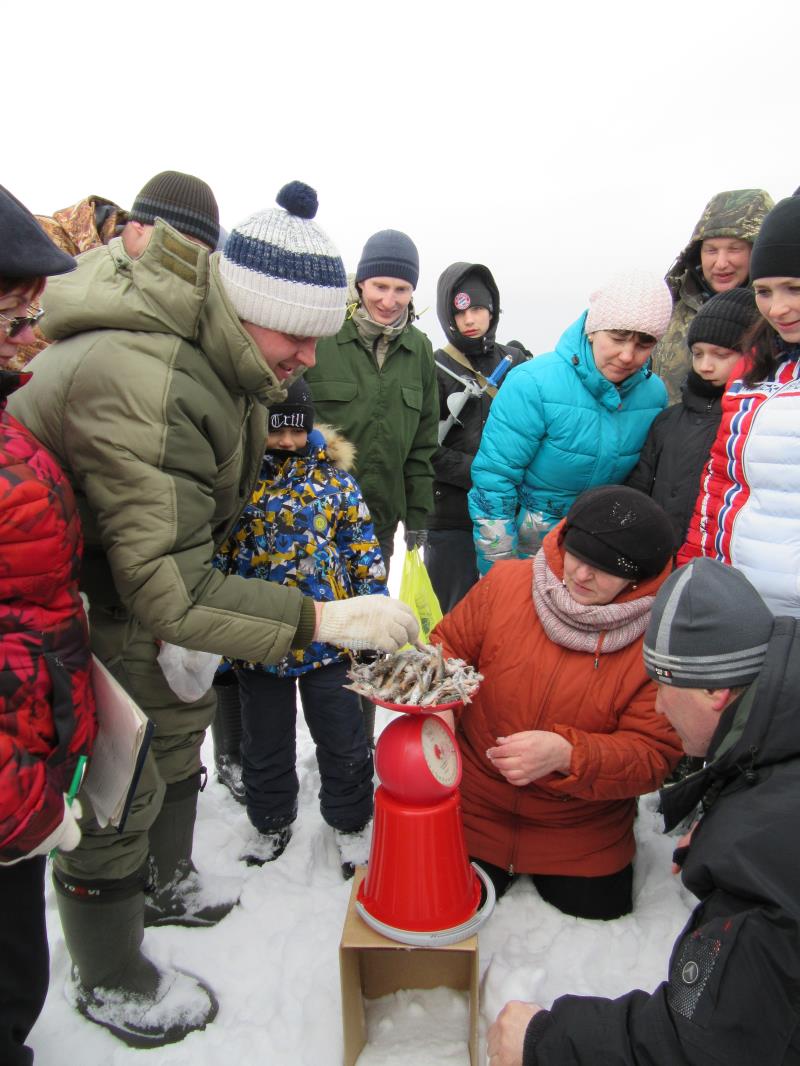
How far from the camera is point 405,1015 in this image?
6.38 feet

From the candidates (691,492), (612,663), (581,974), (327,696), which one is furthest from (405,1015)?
(691,492)

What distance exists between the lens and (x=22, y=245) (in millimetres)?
1168

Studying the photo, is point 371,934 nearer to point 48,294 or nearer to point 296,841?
point 296,841

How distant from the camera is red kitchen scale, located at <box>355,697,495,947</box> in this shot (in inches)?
72.6

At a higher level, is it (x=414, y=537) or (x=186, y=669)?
(x=186, y=669)

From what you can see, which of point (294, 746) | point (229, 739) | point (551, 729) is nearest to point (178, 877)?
point (294, 746)

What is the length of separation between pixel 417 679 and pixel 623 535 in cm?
71

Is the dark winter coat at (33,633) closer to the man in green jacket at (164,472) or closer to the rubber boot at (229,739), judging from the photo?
the man in green jacket at (164,472)

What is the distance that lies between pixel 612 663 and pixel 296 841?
4.39ft

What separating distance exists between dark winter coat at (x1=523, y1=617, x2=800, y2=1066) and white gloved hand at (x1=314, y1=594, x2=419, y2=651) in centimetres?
79

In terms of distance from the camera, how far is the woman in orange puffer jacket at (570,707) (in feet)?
6.77

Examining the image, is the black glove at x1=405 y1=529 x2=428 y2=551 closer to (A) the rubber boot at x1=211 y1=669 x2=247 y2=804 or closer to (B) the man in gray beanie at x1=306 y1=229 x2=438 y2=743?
(B) the man in gray beanie at x1=306 y1=229 x2=438 y2=743

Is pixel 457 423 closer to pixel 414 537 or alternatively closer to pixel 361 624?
pixel 414 537

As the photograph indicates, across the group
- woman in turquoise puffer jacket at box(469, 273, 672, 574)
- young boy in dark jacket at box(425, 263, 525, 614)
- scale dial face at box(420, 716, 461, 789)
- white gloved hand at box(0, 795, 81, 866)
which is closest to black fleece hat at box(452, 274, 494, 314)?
young boy in dark jacket at box(425, 263, 525, 614)
